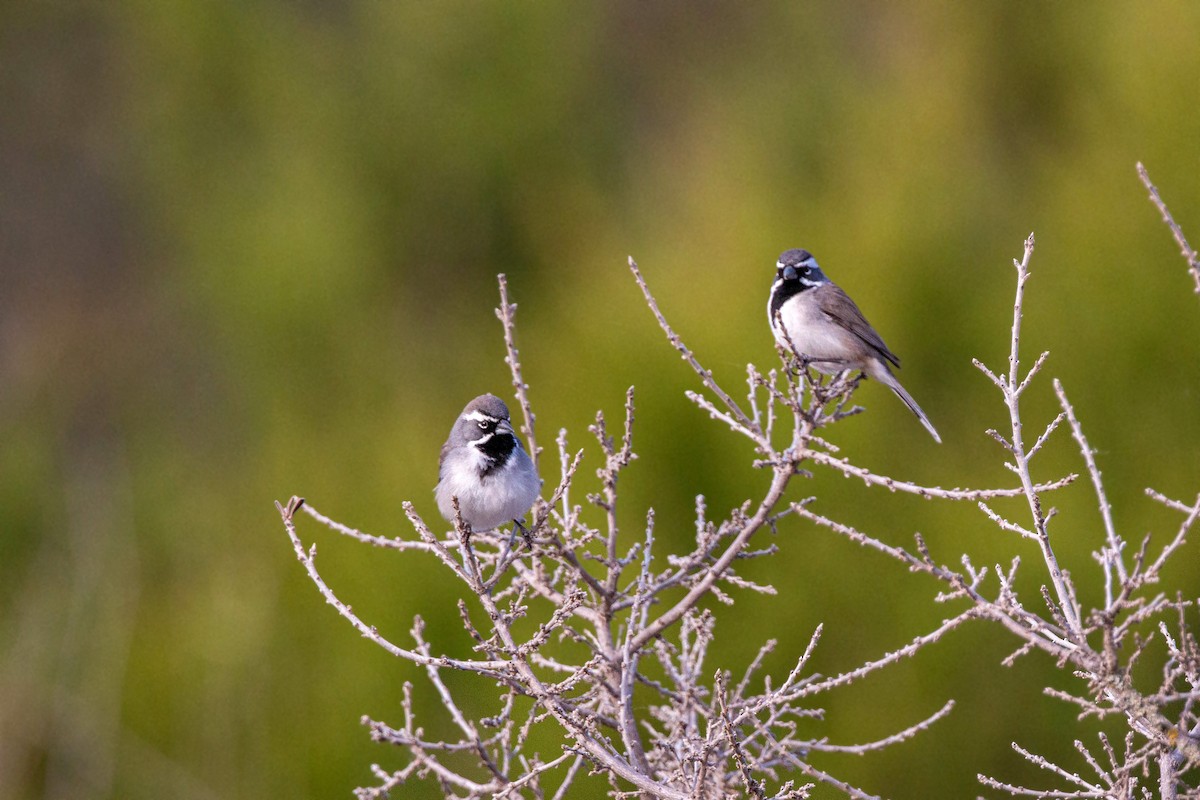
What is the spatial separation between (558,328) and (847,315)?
13.0 feet

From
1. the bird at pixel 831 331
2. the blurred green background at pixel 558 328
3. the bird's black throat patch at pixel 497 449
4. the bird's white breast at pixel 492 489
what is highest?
the blurred green background at pixel 558 328

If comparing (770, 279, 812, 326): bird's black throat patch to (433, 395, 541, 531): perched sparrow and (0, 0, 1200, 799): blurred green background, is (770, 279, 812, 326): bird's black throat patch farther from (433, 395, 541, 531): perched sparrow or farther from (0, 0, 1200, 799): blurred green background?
(0, 0, 1200, 799): blurred green background

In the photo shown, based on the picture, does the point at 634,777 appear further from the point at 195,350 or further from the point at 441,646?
the point at 195,350

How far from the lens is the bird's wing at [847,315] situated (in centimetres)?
487

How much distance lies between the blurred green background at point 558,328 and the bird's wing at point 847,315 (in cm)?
236

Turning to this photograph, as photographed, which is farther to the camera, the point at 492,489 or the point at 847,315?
the point at 847,315

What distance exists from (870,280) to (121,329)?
879cm

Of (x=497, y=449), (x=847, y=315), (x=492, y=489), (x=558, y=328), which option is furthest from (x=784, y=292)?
(x=558, y=328)

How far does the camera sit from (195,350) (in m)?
13.4

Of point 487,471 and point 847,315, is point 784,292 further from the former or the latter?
point 487,471

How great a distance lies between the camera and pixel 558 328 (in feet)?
28.5

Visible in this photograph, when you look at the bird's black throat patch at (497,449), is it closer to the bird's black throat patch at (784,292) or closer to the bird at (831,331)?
the bird at (831,331)

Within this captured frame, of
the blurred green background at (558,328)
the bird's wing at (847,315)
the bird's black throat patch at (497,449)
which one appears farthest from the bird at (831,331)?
the blurred green background at (558,328)

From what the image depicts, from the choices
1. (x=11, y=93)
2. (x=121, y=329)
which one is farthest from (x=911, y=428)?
(x=11, y=93)
